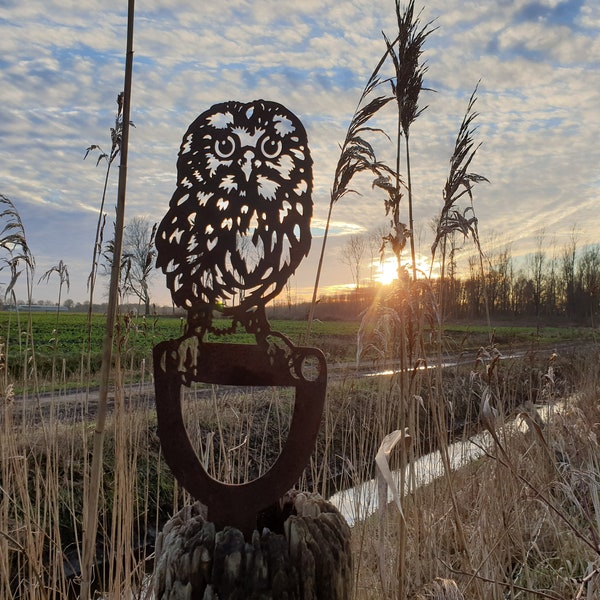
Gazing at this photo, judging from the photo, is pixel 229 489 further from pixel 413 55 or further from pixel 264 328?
pixel 413 55

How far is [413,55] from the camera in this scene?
166 centimetres

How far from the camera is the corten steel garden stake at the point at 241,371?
1.12m

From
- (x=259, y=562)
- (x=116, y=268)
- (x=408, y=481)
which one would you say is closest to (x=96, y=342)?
(x=408, y=481)

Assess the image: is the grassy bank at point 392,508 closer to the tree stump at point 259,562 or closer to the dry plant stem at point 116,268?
the tree stump at point 259,562

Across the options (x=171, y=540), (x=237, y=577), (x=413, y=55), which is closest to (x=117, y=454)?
(x=171, y=540)

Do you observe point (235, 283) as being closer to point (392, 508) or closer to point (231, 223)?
point (231, 223)

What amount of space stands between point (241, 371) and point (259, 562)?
0.41 metres

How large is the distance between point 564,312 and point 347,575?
156 ft

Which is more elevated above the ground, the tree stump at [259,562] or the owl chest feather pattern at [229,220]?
the owl chest feather pattern at [229,220]

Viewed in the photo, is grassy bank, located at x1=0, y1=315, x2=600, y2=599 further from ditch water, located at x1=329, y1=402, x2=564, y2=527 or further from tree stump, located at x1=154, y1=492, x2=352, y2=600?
tree stump, located at x1=154, y1=492, x2=352, y2=600

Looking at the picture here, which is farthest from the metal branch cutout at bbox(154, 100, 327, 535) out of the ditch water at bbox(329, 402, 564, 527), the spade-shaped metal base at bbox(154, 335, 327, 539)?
the ditch water at bbox(329, 402, 564, 527)

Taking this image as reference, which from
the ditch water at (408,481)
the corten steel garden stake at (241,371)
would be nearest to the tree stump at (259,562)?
the corten steel garden stake at (241,371)

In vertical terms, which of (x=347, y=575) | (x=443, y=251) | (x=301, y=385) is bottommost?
(x=347, y=575)

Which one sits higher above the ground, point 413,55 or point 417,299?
point 413,55
